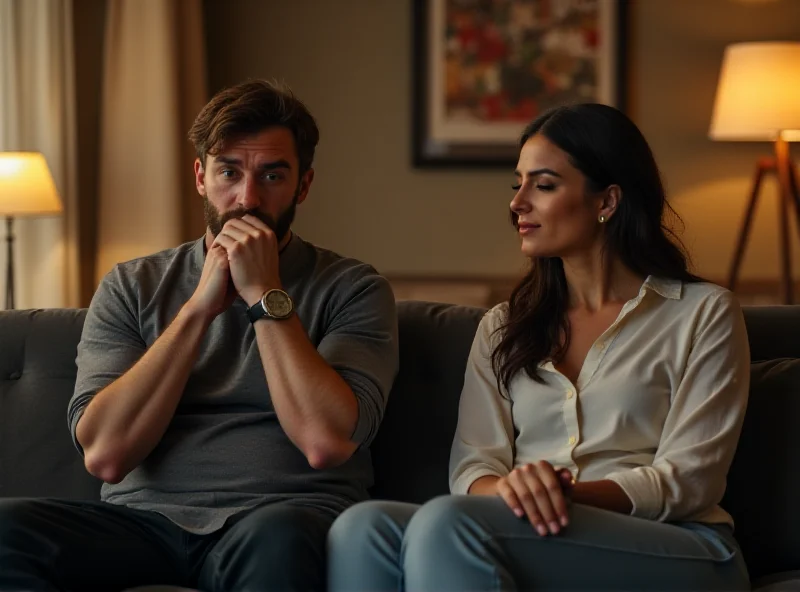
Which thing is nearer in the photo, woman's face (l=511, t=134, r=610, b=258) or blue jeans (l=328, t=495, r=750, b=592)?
blue jeans (l=328, t=495, r=750, b=592)

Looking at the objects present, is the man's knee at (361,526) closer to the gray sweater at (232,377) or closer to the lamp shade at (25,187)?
the gray sweater at (232,377)

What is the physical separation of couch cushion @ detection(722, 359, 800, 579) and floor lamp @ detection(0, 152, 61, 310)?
252 cm

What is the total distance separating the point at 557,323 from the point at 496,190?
286cm

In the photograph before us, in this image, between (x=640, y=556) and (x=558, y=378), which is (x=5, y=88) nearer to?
(x=558, y=378)

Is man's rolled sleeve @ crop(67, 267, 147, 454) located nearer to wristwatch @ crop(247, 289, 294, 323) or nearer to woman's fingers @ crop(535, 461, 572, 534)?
wristwatch @ crop(247, 289, 294, 323)

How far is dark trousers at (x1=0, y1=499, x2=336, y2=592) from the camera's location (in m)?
1.84

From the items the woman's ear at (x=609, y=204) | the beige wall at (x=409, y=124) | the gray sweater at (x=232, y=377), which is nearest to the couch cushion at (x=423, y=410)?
the gray sweater at (x=232, y=377)

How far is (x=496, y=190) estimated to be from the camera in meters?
5.03

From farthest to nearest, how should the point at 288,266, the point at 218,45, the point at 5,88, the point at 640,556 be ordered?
the point at 218,45 < the point at 5,88 < the point at 288,266 < the point at 640,556

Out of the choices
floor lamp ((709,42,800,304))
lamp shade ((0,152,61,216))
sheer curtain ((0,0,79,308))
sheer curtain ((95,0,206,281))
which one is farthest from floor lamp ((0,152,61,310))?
floor lamp ((709,42,800,304))

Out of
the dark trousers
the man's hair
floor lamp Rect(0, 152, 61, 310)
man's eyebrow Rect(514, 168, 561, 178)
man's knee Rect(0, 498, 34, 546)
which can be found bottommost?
the dark trousers

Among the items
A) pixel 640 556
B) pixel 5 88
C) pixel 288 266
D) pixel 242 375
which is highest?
pixel 5 88

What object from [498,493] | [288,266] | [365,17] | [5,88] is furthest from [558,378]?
[365,17]

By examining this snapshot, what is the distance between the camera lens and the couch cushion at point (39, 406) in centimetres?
232
